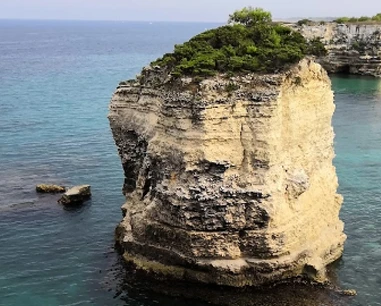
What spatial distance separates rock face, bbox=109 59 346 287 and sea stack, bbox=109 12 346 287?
48 mm

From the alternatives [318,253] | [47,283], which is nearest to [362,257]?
[318,253]

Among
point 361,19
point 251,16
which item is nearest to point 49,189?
point 251,16

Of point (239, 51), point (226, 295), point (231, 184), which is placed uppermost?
point (239, 51)

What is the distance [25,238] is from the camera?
33281 mm

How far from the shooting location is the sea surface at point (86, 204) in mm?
27922

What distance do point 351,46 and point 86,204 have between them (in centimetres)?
7346

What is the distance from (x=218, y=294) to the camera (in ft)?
86.9

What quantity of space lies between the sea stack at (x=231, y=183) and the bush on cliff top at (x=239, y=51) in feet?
1.77

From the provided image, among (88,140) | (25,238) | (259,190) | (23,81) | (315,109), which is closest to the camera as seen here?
(259,190)

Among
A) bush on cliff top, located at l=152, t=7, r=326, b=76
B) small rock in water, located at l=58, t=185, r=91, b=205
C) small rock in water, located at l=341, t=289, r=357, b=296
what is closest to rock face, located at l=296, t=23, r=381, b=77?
small rock in water, located at l=58, t=185, r=91, b=205

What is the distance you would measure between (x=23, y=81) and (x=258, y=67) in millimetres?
73358

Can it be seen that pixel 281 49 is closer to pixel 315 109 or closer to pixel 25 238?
pixel 315 109

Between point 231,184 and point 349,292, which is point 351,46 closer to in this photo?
point 349,292

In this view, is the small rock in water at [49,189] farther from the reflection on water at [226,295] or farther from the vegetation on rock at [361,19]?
the vegetation on rock at [361,19]
